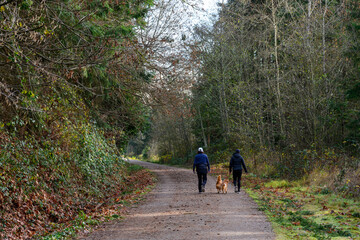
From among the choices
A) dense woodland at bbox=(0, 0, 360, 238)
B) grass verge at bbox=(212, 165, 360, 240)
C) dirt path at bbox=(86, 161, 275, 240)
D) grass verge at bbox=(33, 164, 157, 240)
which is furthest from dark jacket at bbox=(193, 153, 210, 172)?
dense woodland at bbox=(0, 0, 360, 238)

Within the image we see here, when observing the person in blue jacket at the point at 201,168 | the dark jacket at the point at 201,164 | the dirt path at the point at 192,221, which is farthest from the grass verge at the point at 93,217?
the dark jacket at the point at 201,164

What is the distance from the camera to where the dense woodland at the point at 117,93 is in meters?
9.91

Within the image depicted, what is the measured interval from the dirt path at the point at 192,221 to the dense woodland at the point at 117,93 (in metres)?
2.09

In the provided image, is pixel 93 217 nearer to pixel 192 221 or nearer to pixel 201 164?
pixel 192 221

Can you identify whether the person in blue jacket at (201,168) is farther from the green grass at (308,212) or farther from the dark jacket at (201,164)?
Result: the green grass at (308,212)

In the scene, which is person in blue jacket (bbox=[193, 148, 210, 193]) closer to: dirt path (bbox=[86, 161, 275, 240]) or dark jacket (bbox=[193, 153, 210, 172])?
dark jacket (bbox=[193, 153, 210, 172])

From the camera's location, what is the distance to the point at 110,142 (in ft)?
60.0

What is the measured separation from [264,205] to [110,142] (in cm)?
930

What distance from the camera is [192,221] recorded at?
30.5ft

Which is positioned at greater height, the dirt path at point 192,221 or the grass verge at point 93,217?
the grass verge at point 93,217

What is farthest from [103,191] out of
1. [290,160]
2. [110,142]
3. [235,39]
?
[235,39]

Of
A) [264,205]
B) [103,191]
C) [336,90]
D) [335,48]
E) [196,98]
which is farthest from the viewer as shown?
[196,98]

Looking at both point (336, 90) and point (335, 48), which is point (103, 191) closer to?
point (336, 90)

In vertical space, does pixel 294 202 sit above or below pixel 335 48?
below
